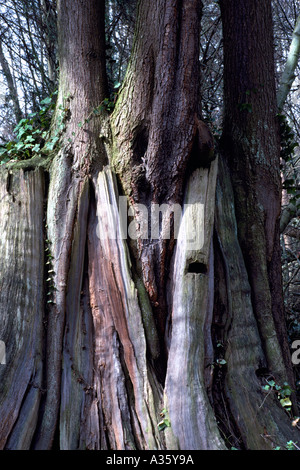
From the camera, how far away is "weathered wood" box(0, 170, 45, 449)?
9.11 ft

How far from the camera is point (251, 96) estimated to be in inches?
149

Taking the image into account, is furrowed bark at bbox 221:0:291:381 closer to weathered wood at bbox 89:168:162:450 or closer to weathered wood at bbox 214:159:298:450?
weathered wood at bbox 214:159:298:450

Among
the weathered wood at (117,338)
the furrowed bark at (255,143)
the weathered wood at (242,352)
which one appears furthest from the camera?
the furrowed bark at (255,143)

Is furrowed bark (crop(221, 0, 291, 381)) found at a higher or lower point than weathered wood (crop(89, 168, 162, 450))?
higher

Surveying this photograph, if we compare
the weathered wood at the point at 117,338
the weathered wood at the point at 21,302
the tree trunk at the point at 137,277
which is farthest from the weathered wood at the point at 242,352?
the weathered wood at the point at 21,302

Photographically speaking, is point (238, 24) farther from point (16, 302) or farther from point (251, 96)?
point (16, 302)

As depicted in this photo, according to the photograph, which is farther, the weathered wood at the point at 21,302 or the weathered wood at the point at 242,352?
the weathered wood at the point at 242,352

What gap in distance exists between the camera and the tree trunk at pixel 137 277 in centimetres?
284

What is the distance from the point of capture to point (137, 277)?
321cm

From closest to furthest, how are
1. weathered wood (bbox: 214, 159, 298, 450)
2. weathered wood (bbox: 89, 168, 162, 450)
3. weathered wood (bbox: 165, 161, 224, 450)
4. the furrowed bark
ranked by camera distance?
weathered wood (bbox: 165, 161, 224, 450) → weathered wood (bbox: 89, 168, 162, 450) → weathered wood (bbox: 214, 159, 298, 450) → the furrowed bark

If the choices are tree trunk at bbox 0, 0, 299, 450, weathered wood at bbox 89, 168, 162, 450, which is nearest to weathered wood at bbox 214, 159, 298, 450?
tree trunk at bbox 0, 0, 299, 450

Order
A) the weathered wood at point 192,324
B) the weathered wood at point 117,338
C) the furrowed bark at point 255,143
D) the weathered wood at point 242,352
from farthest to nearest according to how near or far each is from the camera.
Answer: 1. the furrowed bark at point 255,143
2. the weathered wood at point 242,352
3. the weathered wood at point 117,338
4. the weathered wood at point 192,324

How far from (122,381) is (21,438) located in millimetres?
762

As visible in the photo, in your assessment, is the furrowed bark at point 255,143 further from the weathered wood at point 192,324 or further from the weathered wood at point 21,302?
the weathered wood at point 21,302
